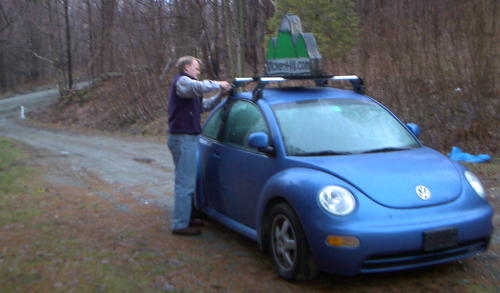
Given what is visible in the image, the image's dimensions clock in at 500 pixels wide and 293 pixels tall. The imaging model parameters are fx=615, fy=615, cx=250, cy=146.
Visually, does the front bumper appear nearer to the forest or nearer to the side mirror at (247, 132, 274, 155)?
the side mirror at (247, 132, 274, 155)

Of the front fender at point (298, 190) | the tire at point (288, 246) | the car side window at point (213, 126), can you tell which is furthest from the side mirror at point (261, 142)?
the car side window at point (213, 126)

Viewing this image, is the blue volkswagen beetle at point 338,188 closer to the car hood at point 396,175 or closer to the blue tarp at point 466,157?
the car hood at point 396,175

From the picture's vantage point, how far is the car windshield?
543 cm

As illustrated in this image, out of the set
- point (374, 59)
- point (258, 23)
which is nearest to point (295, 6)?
point (374, 59)

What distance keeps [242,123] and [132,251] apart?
5.42 ft

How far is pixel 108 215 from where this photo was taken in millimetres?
7605

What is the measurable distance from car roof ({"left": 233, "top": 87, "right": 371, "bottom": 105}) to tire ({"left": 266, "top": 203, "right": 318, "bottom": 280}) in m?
1.25

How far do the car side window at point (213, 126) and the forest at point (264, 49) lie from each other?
6948mm

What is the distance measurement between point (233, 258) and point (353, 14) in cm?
1415

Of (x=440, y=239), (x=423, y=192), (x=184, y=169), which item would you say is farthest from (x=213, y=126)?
(x=440, y=239)

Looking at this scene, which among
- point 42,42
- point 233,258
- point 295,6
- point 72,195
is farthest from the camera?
point 42,42

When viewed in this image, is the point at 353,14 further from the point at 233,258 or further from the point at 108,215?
the point at 233,258

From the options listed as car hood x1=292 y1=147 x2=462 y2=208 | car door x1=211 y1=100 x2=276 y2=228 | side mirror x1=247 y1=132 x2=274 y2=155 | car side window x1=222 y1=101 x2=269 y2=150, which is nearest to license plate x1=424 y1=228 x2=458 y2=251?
car hood x1=292 y1=147 x2=462 y2=208

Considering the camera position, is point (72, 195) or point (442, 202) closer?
point (442, 202)
